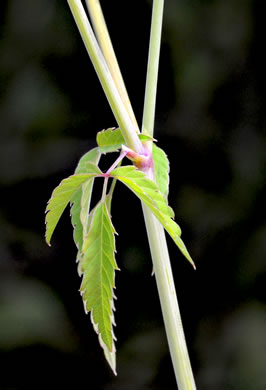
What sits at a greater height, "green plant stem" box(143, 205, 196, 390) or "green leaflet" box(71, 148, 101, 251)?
"green leaflet" box(71, 148, 101, 251)

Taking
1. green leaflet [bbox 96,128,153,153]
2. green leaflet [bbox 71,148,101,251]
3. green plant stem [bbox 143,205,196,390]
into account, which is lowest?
green plant stem [bbox 143,205,196,390]

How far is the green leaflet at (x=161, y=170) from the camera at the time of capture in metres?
0.34

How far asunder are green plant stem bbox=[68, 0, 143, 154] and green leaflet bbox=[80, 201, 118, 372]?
0.17ft

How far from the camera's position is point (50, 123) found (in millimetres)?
749

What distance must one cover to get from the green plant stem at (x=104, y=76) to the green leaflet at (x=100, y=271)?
0.05 m

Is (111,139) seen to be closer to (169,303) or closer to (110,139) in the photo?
(110,139)

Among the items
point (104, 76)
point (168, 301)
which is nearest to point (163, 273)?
point (168, 301)

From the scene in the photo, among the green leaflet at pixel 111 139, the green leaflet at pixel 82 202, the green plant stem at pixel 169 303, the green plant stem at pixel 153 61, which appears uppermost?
the green plant stem at pixel 153 61

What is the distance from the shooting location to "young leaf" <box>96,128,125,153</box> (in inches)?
14.6

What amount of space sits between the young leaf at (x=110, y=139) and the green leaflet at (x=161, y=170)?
0.04 m

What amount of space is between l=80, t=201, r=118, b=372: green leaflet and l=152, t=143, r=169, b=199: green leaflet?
4 centimetres

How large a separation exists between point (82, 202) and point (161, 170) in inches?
2.2

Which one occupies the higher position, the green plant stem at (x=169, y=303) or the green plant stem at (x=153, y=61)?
the green plant stem at (x=153, y=61)

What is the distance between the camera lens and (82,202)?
0.35m
